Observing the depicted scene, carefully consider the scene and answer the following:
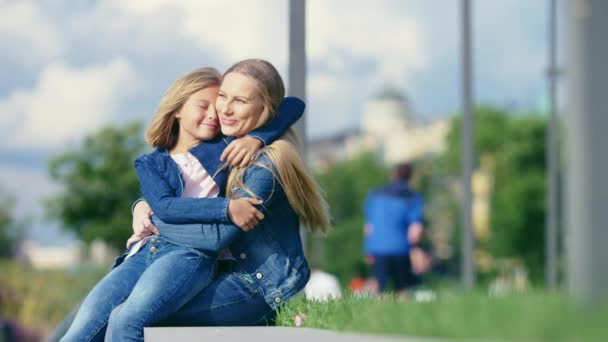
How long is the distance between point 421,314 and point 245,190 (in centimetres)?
198

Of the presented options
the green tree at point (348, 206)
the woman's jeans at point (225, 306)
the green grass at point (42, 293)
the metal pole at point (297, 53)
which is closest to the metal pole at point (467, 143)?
the metal pole at point (297, 53)

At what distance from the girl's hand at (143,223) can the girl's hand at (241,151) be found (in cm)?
44

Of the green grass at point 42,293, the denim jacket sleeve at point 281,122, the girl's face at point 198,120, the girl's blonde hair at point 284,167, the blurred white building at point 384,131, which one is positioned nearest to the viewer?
the girl's blonde hair at point 284,167

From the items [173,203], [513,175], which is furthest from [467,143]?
[513,175]

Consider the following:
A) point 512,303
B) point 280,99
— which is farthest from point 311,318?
point 512,303

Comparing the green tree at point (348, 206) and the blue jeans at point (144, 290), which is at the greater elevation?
the blue jeans at point (144, 290)

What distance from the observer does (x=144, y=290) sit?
5738 mm

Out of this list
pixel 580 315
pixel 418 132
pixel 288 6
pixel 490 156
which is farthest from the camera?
pixel 418 132

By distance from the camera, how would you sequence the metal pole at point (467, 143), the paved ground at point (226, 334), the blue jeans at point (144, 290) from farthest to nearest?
1. the metal pole at point (467, 143)
2. the blue jeans at point (144, 290)
3. the paved ground at point (226, 334)

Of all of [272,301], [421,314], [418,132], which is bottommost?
[418,132]

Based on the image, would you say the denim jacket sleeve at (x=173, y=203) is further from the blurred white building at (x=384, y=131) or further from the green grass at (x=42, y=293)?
the blurred white building at (x=384, y=131)

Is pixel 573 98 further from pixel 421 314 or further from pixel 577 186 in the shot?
pixel 421 314

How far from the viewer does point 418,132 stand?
370 feet

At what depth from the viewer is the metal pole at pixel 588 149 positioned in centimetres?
328
